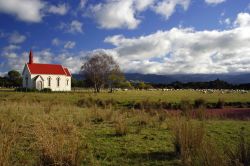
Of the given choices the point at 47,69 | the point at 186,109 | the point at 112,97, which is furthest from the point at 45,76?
the point at 186,109

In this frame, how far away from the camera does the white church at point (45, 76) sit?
66.6 metres

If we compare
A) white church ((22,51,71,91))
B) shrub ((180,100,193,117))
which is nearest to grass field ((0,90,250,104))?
shrub ((180,100,193,117))

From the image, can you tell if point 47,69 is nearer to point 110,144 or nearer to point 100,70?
point 100,70

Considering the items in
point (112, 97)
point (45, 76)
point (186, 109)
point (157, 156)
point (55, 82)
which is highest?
point (45, 76)

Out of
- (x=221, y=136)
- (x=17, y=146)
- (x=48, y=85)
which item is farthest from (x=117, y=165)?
(x=48, y=85)

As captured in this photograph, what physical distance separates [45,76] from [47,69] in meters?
2.20

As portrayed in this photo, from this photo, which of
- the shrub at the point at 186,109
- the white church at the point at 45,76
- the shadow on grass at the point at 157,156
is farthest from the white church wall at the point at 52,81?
the shadow on grass at the point at 157,156

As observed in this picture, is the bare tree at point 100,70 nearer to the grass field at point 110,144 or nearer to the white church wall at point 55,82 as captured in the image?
the white church wall at point 55,82

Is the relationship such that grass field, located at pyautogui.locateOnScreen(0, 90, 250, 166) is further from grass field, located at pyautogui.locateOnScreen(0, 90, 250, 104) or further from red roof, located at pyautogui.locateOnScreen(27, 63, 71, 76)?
red roof, located at pyautogui.locateOnScreen(27, 63, 71, 76)

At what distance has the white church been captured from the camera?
66.6 m

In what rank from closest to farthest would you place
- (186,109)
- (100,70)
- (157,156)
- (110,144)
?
(157,156), (110,144), (186,109), (100,70)

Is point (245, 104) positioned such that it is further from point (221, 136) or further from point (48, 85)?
point (48, 85)

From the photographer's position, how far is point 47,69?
69.6 metres

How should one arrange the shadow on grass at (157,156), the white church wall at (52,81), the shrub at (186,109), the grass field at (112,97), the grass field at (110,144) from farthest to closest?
1. the white church wall at (52,81)
2. the grass field at (112,97)
3. the shrub at (186,109)
4. the shadow on grass at (157,156)
5. the grass field at (110,144)
